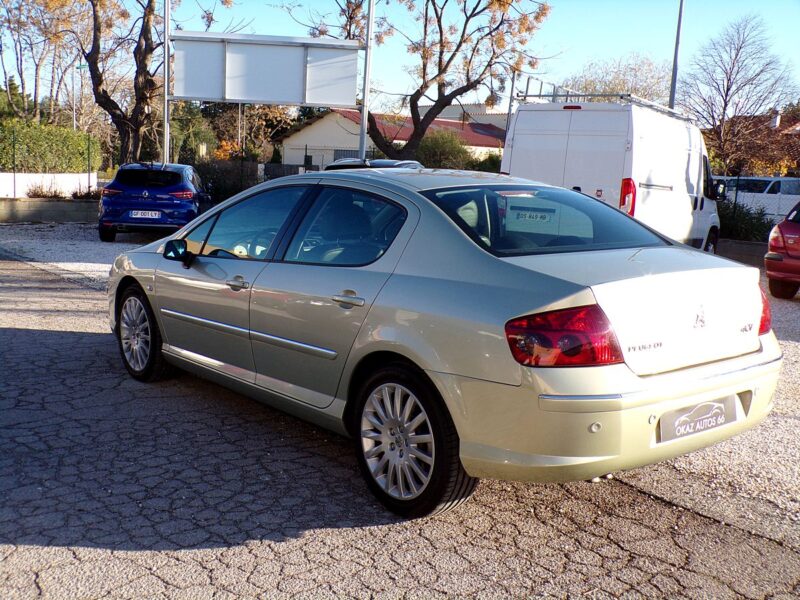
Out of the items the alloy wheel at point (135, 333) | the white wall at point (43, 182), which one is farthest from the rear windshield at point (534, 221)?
the white wall at point (43, 182)

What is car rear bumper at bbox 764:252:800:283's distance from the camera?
1118 centimetres

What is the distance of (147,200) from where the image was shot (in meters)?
15.2

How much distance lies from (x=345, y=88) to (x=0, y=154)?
10.3 metres

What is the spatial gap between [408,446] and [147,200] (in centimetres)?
1257

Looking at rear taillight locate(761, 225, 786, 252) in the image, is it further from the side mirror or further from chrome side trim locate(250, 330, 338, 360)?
chrome side trim locate(250, 330, 338, 360)

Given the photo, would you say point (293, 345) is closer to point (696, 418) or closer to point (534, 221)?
point (534, 221)

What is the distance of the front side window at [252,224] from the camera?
488 centimetres

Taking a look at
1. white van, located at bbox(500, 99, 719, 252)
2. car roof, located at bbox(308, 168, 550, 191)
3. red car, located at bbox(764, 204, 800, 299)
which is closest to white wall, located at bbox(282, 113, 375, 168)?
white van, located at bbox(500, 99, 719, 252)

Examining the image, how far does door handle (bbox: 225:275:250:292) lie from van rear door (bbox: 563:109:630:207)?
7149 mm

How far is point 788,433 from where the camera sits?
17.2 ft

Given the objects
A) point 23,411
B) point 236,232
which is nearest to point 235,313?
point 236,232

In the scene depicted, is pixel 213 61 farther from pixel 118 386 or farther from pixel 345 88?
pixel 118 386

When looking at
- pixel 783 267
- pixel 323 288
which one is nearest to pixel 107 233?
pixel 783 267

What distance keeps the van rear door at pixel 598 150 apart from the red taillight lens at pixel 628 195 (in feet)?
0.26
